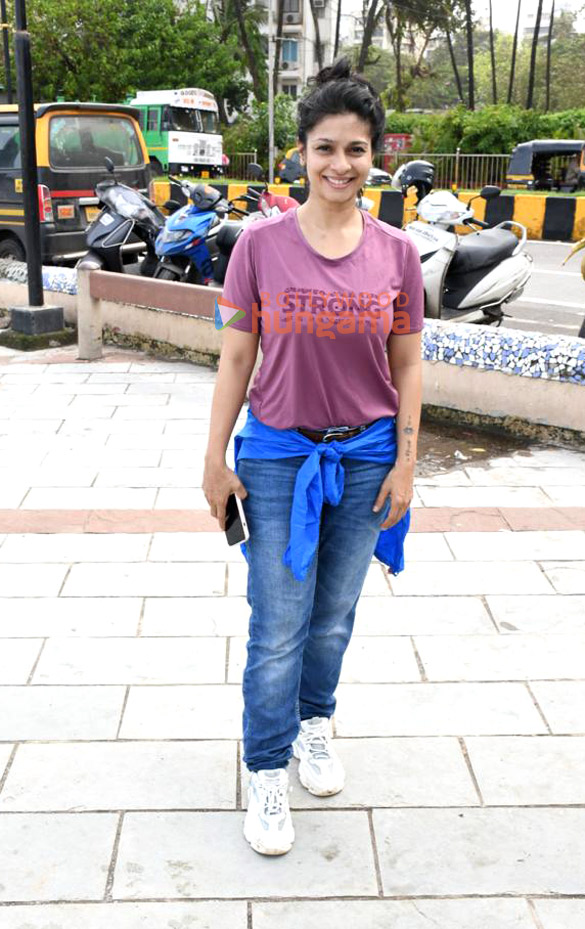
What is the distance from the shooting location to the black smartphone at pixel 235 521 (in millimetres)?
2322

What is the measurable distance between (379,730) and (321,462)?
1022 millimetres

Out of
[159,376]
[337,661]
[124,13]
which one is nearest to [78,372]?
[159,376]

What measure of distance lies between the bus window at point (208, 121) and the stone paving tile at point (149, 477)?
82.2ft

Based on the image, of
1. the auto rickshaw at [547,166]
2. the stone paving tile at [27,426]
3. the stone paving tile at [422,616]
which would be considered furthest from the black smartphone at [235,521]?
the auto rickshaw at [547,166]

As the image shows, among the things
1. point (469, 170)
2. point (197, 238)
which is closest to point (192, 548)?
point (197, 238)

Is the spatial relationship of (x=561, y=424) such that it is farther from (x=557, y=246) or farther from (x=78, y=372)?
(x=557, y=246)

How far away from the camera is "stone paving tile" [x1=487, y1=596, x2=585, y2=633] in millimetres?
3502

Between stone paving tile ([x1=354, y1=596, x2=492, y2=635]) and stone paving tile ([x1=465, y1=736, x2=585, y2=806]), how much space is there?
2.21 ft

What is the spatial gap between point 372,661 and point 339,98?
183 centimetres

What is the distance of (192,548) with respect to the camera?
13.7 feet

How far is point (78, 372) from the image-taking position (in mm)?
7254

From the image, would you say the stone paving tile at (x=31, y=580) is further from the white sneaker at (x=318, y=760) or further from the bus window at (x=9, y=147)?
the bus window at (x=9, y=147)

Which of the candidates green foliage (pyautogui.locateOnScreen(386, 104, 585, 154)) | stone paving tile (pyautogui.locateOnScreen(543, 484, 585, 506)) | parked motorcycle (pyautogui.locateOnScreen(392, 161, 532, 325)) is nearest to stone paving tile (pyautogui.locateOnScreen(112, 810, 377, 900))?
stone paving tile (pyautogui.locateOnScreen(543, 484, 585, 506))
